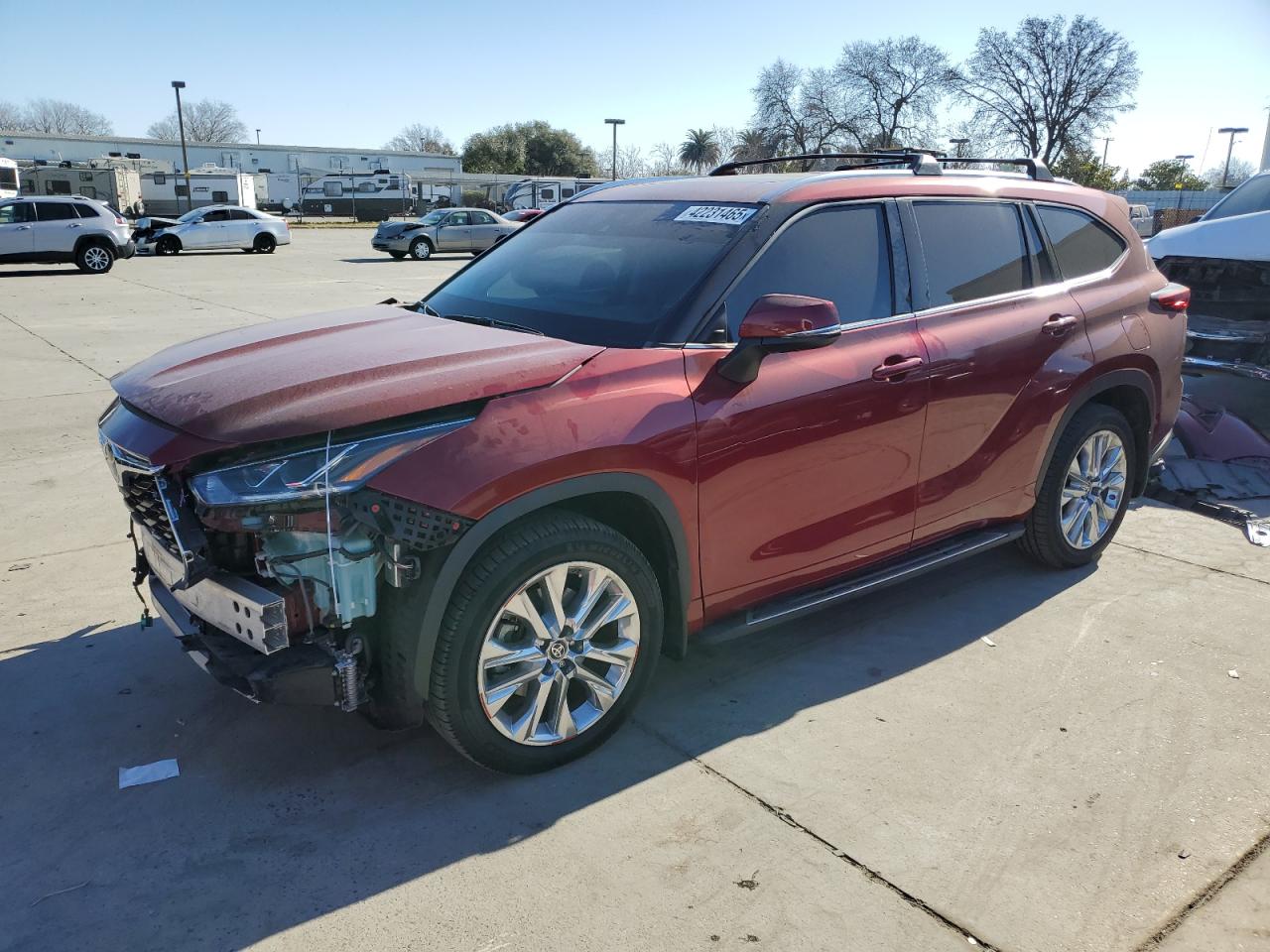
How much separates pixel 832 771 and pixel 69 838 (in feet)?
7.56

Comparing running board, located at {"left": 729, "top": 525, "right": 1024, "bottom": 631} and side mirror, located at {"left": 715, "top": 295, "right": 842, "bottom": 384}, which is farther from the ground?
side mirror, located at {"left": 715, "top": 295, "right": 842, "bottom": 384}

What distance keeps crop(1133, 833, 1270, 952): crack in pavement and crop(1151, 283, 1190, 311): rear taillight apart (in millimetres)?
2852

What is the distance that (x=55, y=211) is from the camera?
2255 cm

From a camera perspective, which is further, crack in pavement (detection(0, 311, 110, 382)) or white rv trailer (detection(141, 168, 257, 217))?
white rv trailer (detection(141, 168, 257, 217))

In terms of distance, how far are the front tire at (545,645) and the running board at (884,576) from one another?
496 millimetres

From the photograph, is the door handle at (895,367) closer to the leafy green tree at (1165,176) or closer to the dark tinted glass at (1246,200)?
the dark tinted glass at (1246,200)

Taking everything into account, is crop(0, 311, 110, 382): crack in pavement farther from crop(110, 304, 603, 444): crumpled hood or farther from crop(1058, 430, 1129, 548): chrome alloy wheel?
crop(1058, 430, 1129, 548): chrome alloy wheel

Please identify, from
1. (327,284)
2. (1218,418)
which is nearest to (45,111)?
(327,284)

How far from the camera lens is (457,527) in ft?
8.88

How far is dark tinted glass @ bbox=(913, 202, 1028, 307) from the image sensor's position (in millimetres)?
3992

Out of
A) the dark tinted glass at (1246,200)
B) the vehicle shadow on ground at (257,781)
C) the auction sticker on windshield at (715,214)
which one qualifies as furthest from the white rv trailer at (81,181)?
the auction sticker on windshield at (715,214)

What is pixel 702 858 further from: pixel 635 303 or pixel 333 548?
pixel 635 303

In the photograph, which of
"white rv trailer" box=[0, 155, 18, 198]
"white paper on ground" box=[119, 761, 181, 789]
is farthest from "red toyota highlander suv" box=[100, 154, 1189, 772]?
"white rv trailer" box=[0, 155, 18, 198]

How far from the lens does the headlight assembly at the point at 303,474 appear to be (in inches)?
103
